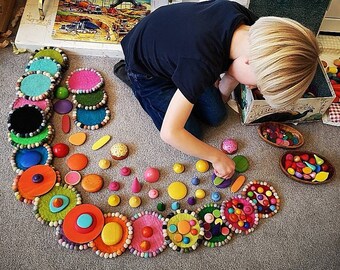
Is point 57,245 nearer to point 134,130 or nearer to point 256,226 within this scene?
point 134,130

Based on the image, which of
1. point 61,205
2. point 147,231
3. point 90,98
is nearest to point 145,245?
point 147,231

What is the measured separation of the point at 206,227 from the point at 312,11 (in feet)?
2.65

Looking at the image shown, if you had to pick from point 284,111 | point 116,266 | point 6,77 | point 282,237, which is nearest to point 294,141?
point 284,111

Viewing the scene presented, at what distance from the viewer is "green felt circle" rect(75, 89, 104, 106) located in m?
1.22

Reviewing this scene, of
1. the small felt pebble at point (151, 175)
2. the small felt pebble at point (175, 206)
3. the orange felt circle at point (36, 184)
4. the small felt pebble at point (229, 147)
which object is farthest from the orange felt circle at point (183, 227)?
the orange felt circle at point (36, 184)

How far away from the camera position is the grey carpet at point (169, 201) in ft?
3.28

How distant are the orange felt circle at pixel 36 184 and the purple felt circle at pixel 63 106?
0.20 meters

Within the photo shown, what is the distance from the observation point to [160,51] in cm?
96

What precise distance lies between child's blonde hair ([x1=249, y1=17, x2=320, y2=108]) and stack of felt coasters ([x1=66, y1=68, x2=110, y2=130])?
550 millimetres

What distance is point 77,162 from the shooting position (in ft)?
3.68

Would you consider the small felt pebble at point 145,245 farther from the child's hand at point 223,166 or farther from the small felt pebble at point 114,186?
the child's hand at point 223,166

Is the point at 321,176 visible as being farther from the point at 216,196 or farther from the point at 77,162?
the point at 77,162

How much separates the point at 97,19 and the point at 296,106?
0.75 m

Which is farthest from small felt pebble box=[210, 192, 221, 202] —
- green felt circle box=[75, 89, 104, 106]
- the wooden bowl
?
green felt circle box=[75, 89, 104, 106]
